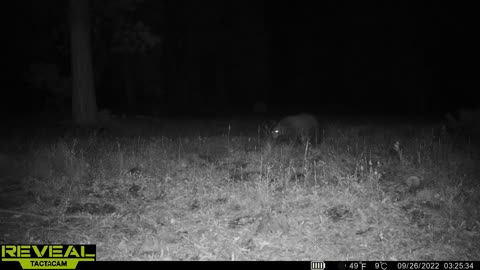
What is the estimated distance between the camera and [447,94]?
34.3m

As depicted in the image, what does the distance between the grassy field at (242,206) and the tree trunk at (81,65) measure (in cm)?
511

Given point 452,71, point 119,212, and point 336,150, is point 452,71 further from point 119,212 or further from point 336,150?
point 119,212

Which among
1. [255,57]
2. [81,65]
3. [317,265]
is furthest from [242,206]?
[255,57]

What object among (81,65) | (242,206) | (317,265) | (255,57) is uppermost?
(255,57)

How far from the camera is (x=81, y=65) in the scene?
1388 cm

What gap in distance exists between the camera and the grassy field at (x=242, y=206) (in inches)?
183

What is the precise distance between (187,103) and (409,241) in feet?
113

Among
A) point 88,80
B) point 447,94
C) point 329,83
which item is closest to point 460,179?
point 88,80

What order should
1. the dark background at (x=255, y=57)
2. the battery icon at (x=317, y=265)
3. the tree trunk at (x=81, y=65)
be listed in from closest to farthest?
1. the battery icon at (x=317, y=265)
2. the tree trunk at (x=81, y=65)
3. the dark background at (x=255, y=57)

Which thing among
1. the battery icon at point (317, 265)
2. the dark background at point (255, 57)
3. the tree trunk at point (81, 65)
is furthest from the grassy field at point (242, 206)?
the dark background at point (255, 57)

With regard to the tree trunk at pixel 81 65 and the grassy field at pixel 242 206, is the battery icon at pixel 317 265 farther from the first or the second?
the tree trunk at pixel 81 65

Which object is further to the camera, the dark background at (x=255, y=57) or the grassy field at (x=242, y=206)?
the dark background at (x=255, y=57)

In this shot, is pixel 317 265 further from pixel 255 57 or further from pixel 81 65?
pixel 255 57

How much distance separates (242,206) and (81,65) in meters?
10.4
